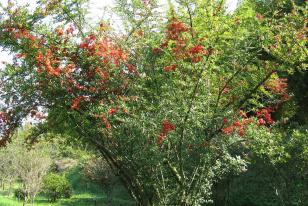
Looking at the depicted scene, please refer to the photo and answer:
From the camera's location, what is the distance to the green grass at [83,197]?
2714cm

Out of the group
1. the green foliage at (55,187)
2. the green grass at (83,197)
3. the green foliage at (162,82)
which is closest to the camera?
the green foliage at (162,82)

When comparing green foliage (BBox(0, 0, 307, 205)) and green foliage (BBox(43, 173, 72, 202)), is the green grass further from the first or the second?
green foliage (BBox(0, 0, 307, 205))

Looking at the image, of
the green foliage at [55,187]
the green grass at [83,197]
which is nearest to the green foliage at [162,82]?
the green grass at [83,197]

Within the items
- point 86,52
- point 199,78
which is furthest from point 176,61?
point 86,52

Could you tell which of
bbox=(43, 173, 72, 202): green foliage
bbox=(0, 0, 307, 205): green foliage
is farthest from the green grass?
bbox=(0, 0, 307, 205): green foliage

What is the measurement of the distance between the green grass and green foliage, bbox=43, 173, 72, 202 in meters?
0.61

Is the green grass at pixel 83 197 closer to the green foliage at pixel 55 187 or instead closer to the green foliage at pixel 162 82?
the green foliage at pixel 55 187

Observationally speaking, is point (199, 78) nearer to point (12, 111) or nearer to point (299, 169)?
point (12, 111)

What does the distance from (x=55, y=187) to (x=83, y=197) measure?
7.95 ft

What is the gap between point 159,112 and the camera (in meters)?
7.69

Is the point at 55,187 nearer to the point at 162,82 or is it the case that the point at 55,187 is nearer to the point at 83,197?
the point at 83,197

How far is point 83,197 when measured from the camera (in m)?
32.2

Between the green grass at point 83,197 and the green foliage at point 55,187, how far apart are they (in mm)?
606

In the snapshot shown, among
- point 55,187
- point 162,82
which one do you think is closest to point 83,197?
point 55,187
